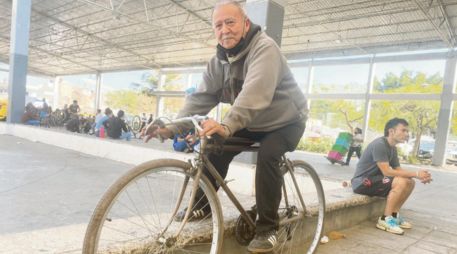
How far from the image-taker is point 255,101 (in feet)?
5.61

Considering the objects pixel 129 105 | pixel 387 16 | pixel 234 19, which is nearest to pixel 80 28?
pixel 129 105

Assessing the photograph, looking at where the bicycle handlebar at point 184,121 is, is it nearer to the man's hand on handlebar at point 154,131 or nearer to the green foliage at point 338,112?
the man's hand on handlebar at point 154,131

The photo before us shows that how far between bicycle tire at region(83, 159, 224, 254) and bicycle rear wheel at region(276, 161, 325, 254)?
58cm

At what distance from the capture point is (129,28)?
17.1 metres

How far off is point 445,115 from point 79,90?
29473 millimetres

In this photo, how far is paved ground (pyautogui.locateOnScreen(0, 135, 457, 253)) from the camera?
1.63 meters

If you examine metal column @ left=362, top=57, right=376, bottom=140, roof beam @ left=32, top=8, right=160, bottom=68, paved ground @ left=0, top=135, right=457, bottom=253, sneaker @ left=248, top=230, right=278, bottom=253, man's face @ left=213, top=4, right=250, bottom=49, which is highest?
roof beam @ left=32, top=8, right=160, bottom=68

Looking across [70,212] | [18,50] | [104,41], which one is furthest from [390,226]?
[104,41]

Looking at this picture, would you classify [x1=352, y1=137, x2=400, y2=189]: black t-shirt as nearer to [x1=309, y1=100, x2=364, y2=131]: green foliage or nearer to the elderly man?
the elderly man

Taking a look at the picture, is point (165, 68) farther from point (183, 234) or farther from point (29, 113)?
point (183, 234)

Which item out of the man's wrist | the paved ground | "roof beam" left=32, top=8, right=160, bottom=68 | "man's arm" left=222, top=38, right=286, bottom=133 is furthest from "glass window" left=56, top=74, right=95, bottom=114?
the man's wrist

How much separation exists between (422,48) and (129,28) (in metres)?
13.2

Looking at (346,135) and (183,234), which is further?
(346,135)

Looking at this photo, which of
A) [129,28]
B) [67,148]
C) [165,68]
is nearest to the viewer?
[67,148]
